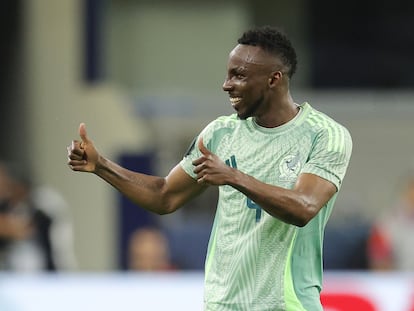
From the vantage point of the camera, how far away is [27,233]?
11.3 m

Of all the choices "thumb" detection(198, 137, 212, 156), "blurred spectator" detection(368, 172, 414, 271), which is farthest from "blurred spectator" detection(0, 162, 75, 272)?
"thumb" detection(198, 137, 212, 156)

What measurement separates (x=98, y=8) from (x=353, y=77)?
3.47m

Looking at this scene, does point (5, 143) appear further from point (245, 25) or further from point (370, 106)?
point (370, 106)

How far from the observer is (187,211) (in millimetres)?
15234

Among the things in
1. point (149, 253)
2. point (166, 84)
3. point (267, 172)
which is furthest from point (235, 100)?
point (166, 84)

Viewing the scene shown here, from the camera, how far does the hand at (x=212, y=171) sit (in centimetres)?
475

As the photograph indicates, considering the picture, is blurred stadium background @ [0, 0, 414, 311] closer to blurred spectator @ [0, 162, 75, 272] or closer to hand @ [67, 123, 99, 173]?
blurred spectator @ [0, 162, 75, 272]

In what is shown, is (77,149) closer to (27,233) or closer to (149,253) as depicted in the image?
(149,253)

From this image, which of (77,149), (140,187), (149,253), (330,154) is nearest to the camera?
(330,154)

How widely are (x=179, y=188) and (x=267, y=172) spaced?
1.70 ft

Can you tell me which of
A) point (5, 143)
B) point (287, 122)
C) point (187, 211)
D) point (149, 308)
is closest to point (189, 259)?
point (187, 211)

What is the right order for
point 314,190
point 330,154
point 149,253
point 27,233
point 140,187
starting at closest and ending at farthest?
point 314,190 → point 330,154 → point 140,187 → point 149,253 → point 27,233

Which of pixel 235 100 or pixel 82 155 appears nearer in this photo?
pixel 235 100

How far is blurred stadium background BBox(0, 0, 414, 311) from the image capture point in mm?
14688
